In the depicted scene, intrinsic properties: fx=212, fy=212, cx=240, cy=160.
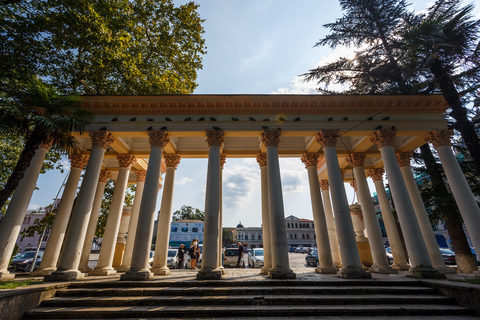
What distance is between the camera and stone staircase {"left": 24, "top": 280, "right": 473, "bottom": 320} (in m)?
5.74

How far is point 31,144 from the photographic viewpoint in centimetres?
755

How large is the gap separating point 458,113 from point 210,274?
13.9 metres

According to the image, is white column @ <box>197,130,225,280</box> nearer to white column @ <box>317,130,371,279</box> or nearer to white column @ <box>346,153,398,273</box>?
white column @ <box>317,130,371,279</box>

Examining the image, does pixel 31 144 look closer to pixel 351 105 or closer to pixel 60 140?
pixel 60 140

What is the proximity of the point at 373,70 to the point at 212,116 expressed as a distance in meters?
12.7

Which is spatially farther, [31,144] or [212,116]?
[212,116]

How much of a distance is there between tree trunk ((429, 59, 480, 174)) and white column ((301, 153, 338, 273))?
6.83 m

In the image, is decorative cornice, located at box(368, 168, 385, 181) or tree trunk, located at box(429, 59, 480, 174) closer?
tree trunk, located at box(429, 59, 480, 174)

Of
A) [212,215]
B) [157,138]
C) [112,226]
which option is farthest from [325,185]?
[112,226]

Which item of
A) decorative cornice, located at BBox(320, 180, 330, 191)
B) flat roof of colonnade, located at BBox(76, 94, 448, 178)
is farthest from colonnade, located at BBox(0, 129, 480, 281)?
decorative cornice, located at BBox(320, 180, 330, 191)

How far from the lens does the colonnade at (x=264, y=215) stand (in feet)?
28.1

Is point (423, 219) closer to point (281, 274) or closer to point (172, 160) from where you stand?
point (281, 274)

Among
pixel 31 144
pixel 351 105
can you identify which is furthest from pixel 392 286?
pixel 31 144

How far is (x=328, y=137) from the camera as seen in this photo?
1062 cm
